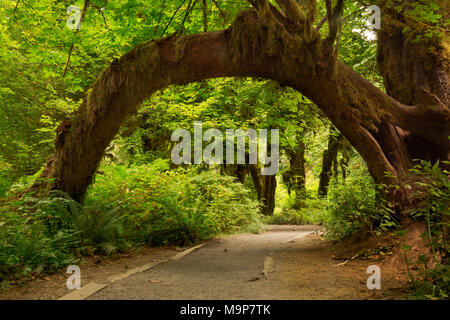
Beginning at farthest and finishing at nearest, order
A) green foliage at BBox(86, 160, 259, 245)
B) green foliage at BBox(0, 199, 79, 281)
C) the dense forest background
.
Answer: green foliage at BBox(86, 160, 259, 245) < the dense forest background < green foliage at BBox(0, 199, 79, 281)

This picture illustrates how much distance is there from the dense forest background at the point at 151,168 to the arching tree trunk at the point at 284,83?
61 centimetres

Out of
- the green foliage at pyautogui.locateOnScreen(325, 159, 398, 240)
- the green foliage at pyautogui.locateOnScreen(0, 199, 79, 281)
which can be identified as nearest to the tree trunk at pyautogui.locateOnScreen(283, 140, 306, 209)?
the green foliage at pyautogui.locateOnScreen(325, 159, 398, 240)

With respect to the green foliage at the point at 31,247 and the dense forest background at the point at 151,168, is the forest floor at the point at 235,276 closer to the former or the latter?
the green foliage at the point at 31,247

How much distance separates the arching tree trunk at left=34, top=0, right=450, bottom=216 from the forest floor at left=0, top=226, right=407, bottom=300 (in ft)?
5.32

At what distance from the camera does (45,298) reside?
3.60 m

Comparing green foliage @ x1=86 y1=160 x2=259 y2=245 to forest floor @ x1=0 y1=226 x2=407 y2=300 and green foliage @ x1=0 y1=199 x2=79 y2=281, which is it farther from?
green foliage @ x1=0 y1=199 x2=79 y2=281

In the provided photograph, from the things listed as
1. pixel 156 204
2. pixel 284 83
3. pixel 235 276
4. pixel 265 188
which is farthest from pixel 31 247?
pixel 265 188

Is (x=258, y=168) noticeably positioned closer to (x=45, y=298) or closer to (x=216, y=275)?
(x=216, y=275)

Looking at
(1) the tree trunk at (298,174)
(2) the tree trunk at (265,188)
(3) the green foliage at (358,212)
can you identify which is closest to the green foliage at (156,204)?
(3) the green foliage at (358,212)

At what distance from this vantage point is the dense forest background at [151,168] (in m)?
5.14

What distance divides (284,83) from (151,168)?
4.51 m

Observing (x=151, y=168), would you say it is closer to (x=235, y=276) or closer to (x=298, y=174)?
(x=235, y=276)

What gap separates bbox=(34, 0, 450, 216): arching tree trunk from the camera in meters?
5.71
